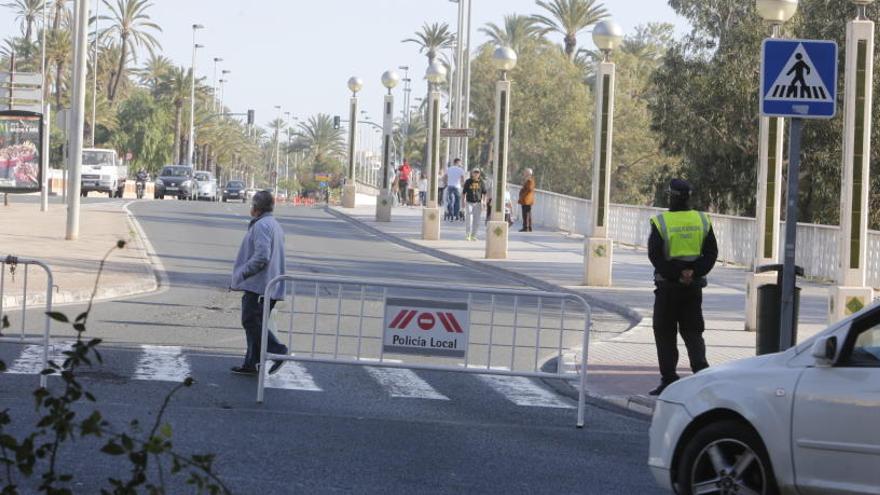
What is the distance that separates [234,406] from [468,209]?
27.6 metres

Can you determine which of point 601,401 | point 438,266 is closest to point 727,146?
point 438,266

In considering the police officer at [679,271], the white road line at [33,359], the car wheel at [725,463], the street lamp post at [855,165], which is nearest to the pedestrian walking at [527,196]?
the street lamp post at [855,165]

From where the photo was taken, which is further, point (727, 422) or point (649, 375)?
point (649, 375)

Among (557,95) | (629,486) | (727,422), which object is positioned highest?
(557,95)

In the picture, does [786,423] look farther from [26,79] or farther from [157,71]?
[157,71]

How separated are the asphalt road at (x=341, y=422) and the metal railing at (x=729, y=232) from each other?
1083 cm

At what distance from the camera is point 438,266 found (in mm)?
29875

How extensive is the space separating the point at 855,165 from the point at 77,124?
18.6 metres

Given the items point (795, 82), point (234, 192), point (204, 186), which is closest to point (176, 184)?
point (204, 186)

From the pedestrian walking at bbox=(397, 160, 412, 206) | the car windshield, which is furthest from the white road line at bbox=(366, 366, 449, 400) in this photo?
the car windshield

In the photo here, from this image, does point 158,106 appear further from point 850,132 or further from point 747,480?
point 747,480

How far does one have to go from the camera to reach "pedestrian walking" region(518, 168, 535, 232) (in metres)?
42.1

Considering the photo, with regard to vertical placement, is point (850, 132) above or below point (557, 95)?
below

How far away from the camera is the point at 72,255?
26.2 metres
